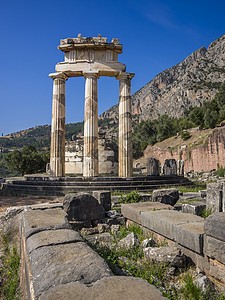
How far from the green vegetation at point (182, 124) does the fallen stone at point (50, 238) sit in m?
40.3

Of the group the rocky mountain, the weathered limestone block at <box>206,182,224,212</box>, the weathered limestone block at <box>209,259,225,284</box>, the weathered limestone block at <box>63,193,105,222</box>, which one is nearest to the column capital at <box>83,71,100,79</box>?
→ the weathered limestone block at <box>63,193,105,222</box>

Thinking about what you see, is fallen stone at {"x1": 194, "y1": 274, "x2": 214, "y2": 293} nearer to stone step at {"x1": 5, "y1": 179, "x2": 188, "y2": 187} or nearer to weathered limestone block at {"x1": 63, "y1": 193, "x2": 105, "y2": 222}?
weathered limestone block at {"x1": 63, "y1": 193, "x2": 105, "y2": 222}

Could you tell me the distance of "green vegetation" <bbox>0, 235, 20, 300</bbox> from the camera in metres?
2.88

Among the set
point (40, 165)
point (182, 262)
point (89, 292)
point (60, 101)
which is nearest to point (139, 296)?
point (89, 292)

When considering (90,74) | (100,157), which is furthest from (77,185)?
(90,74)

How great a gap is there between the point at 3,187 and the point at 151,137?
4594 centimetres

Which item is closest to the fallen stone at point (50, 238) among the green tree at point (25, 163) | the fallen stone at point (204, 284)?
the fallen stone at point (204, 284)

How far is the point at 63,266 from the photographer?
2.27 meters

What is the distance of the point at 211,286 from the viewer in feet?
8.79

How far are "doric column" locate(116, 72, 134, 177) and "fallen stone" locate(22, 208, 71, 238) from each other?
873 centimetres

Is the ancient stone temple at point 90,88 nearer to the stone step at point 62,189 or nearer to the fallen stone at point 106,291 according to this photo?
the stone step at point 62,189

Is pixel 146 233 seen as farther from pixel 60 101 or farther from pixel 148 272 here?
pixel 60 101

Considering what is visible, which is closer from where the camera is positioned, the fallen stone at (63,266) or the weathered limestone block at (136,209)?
the fallen stone at (63,266)

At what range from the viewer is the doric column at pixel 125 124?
13.2 m
